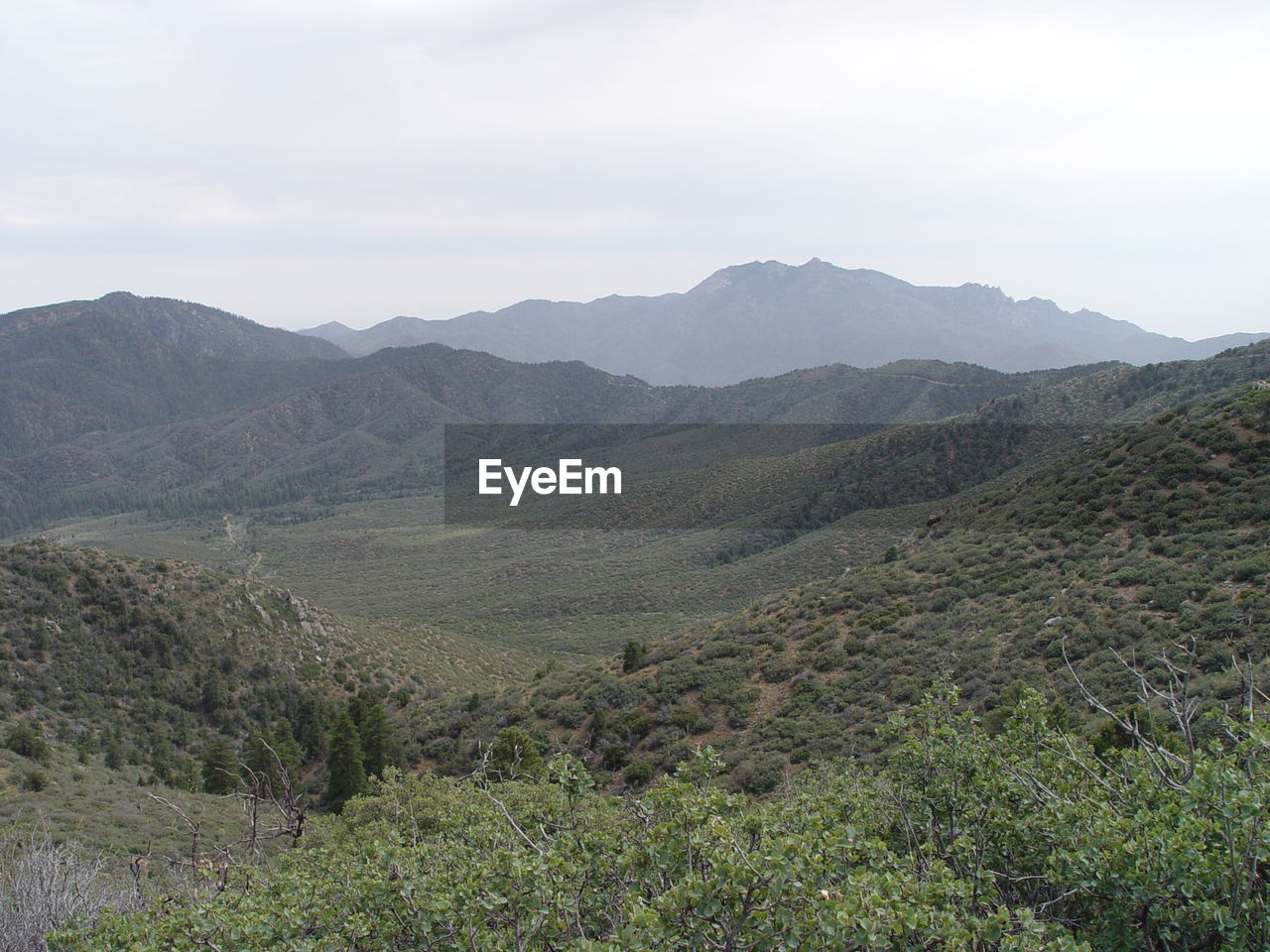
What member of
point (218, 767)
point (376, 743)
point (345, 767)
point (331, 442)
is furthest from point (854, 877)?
point (331, 442)

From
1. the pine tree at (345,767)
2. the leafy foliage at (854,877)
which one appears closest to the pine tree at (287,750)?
the pine tree at (345,767)

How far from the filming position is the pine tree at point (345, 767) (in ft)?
74.4

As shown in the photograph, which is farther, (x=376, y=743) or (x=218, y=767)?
(x=376, y=743)

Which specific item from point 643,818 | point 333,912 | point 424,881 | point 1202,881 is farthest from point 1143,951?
point 333,912

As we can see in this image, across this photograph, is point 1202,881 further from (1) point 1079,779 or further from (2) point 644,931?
(2) point 644,931

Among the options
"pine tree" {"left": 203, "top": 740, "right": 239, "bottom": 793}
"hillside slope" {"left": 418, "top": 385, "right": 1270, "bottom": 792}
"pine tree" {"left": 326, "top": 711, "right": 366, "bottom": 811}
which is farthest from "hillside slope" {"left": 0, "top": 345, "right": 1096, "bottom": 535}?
"pine tree" {"left": 203, "top": 740, "right": 239, "bottom": 793}

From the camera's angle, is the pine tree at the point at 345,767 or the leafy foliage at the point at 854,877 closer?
the leafy foliage at the point at 854,877

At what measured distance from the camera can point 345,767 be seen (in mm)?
22938

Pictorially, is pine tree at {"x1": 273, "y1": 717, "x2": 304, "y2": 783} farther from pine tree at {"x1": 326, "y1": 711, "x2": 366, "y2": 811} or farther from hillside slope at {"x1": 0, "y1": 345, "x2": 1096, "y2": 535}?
hillside slope at {"x1": 0, "y1": 345, "x2": 1096, "y2": 535}

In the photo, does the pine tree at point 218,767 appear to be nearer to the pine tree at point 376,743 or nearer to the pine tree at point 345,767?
the pine tree at point 345,767

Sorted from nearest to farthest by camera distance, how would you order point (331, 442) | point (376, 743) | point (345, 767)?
point (345, 767)
point (376, 743)
point (331, 442)

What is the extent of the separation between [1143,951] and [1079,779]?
2.67 m

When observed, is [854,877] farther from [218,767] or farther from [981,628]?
[218,767]

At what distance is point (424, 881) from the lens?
590 centimetres
